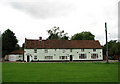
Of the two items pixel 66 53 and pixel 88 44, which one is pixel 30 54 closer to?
pixel 66 53

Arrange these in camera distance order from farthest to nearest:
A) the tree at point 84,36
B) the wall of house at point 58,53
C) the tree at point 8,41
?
the tree at point 84,36 → the tree at point 8,41 → the wall of house at point 58,53

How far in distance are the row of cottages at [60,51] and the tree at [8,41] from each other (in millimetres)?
9380

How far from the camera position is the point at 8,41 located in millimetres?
64438

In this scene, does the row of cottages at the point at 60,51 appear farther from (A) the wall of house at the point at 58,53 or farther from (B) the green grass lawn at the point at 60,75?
(B) the green grass lawn at the point at 60,75

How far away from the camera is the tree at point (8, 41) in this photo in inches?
2413

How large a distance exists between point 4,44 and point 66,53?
21020 millimetres

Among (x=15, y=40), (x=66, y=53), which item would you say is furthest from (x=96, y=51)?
(x=15, y=40)

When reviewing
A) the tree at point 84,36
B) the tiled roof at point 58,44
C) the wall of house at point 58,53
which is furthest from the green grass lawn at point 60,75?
the tree at point 84,36

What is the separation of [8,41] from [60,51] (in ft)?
66.0

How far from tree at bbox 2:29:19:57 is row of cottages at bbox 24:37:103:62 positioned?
938 centimetres

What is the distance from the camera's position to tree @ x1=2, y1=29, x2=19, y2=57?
6128 cm

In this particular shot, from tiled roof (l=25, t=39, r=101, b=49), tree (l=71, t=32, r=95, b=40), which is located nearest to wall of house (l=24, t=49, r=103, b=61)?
tiled roof (l=25, t=39, r=101, b=49)

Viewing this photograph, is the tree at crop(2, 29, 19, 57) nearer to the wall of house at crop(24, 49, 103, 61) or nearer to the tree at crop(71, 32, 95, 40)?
the wall of house at crop(24, 49, 103, 61)

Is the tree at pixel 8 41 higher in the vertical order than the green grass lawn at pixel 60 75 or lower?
higher
